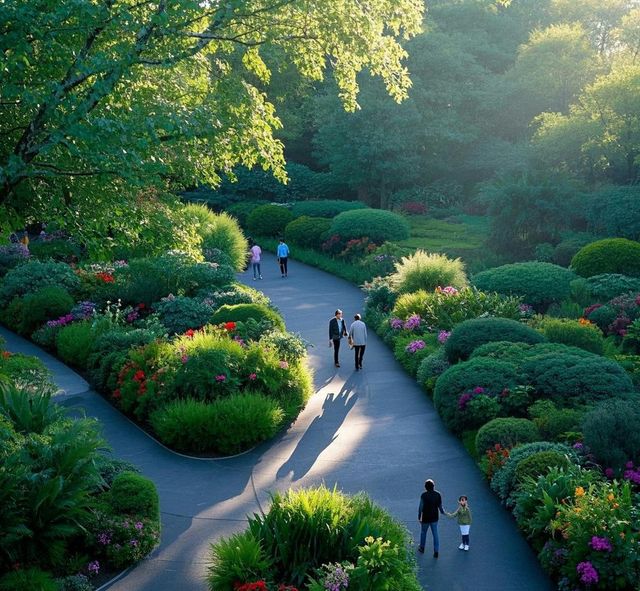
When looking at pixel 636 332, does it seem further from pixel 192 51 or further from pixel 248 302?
pixel 192 51

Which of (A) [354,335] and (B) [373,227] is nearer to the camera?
(A) [354,335]

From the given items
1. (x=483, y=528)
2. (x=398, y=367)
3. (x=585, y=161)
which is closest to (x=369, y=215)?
(x=585, y=161)

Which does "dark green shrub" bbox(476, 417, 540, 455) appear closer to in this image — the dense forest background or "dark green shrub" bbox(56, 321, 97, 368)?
"dark green shrub" bbox(56, 321, 97, 368)

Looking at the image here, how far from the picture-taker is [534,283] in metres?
21.2

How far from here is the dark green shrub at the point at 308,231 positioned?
107 feet

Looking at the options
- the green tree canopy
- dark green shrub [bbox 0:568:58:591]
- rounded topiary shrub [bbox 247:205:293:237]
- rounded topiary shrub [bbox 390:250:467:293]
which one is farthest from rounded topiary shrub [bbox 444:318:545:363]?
rounded topiary shrub [bbox 247:205:293:237]

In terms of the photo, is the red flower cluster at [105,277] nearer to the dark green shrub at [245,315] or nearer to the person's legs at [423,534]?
the dark green shrub at [245,315]

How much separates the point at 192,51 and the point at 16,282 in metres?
13.2

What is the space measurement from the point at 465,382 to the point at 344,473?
10.3 feet

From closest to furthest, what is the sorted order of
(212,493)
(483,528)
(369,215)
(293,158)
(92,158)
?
(92,158), (483,528), (212,493), (369,215), (293,158)

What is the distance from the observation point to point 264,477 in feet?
39.0

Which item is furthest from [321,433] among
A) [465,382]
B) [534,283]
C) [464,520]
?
[534,283]

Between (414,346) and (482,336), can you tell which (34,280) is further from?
(482,336)

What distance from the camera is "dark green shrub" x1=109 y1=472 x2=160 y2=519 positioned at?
9.84 m
